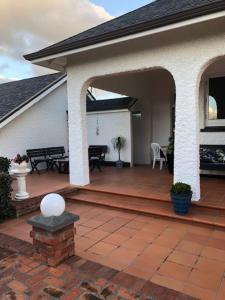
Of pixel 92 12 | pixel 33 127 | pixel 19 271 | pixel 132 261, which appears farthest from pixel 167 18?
pixel 92 12

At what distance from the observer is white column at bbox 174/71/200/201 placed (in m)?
4.46

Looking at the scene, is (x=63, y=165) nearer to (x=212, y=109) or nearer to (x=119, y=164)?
(x=119, y=164)

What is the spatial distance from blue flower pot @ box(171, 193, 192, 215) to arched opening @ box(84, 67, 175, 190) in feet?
13.4

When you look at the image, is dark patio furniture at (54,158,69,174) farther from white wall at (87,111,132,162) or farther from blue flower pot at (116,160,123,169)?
white wall at (87,111,132,162)

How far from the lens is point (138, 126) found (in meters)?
9.59

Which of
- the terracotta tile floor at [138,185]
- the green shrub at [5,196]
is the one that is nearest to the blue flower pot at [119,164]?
the terracotta tile floor at [138,185]

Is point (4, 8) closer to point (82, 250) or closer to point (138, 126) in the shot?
point (138, 126)

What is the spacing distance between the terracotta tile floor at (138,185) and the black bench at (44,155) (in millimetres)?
773

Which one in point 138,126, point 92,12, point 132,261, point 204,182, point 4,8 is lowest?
point 132,261

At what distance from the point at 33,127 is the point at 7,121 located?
129 centimetres

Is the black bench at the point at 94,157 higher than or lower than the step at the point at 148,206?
higher

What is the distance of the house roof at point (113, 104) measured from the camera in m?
8.95

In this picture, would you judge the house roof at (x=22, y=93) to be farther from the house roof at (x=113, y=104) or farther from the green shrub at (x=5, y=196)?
the green shrub at (x=5, y=196)

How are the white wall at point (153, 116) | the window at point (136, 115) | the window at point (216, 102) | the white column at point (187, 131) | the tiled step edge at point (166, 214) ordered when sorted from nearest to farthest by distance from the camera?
1. the tiled step edge at point (166, 214)
2. the white column at point (187, 131)
3. the window at point (216, 102)
4. the white wall at point (153, 116)
5. the window at point (136, 115)
